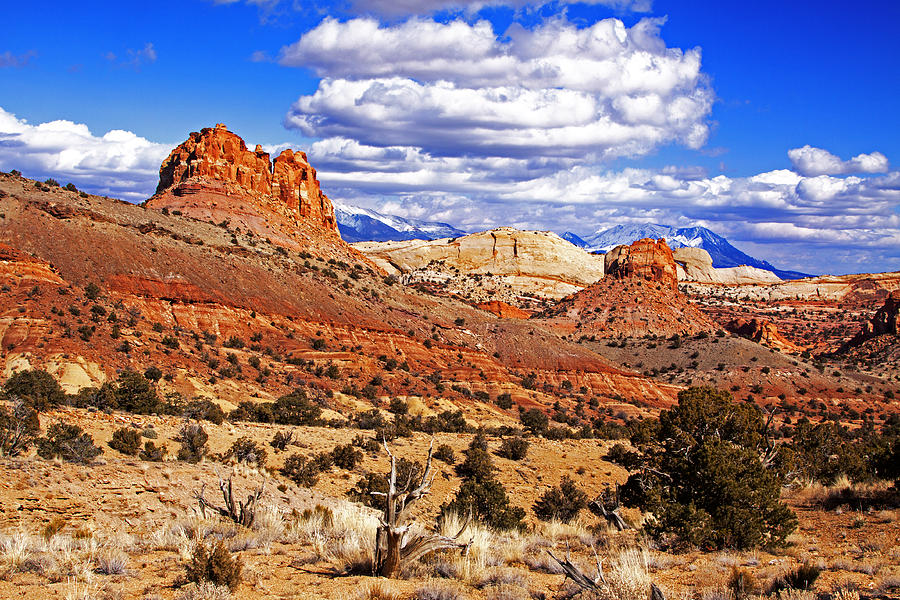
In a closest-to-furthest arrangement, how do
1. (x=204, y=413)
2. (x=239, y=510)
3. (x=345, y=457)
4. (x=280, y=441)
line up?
(x=239, y=510) → (x=345, y=457) → (x=280, y=441) → (x=204, y=413)

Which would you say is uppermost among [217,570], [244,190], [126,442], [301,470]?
[244,190]

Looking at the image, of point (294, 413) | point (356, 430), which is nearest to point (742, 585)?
point (356, 430)

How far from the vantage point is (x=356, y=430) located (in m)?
28.1

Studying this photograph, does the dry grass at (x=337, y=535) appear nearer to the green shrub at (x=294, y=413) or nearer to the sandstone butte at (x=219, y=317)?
the green shrub at (x=294, y=413)

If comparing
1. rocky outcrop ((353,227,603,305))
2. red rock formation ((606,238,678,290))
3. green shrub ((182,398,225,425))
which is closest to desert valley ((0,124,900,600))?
green shrub ((182,398,225,425))

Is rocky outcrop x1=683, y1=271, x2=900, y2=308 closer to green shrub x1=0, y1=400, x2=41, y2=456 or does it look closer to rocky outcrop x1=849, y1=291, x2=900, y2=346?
rocky outcrop x1=849, y1=291, x2=900, y2=346

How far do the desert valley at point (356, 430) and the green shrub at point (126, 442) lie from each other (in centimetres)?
11

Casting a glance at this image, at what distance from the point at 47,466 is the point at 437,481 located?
486 inches

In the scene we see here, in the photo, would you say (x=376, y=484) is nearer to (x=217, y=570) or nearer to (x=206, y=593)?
(x=217, y=570)

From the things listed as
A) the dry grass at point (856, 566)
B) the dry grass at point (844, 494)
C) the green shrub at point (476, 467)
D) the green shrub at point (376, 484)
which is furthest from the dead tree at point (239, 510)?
the dry grass at point (844, 494)

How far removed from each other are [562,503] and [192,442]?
39.3 feet

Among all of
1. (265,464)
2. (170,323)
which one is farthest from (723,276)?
(265,464)

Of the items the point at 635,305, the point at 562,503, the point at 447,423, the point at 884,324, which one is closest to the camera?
the point at 562,503

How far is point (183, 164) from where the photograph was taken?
246 feet
